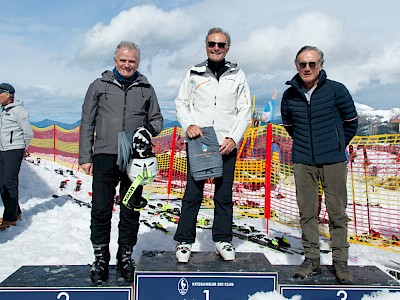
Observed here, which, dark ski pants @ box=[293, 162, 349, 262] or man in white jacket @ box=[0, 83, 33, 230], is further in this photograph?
man in white jacket @ box=[0, 83, 33, 230]

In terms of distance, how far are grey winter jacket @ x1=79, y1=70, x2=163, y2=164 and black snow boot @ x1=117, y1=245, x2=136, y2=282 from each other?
2.64 feet

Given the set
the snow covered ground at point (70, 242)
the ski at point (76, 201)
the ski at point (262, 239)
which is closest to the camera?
the snow covered ground at point (70, 242)

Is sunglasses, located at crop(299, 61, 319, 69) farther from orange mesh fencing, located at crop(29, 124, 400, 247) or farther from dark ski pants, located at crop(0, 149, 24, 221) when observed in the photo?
dark ski pants, located at crop(0, 149, 24, 221)

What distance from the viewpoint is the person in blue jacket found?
3344 mm

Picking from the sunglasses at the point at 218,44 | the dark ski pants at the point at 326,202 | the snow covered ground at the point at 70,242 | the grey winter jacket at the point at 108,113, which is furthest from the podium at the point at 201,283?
the sunglasses at the point at 218,44

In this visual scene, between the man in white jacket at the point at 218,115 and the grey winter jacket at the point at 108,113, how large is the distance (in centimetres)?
46

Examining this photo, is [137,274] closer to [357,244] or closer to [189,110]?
[189,110]

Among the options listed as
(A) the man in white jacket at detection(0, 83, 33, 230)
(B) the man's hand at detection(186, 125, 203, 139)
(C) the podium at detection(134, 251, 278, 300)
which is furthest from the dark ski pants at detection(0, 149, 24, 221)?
(C) the podium at detection(134, 251, 278, 300)

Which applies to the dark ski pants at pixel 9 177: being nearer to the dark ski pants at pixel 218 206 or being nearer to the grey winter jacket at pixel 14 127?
the grey winter jacket at pixel 14 127

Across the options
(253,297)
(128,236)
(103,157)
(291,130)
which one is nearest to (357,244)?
(291,130)

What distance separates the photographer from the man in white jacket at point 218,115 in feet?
11.3

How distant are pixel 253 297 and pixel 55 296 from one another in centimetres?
148

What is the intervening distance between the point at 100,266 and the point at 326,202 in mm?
1984

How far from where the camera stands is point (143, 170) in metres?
3.25
